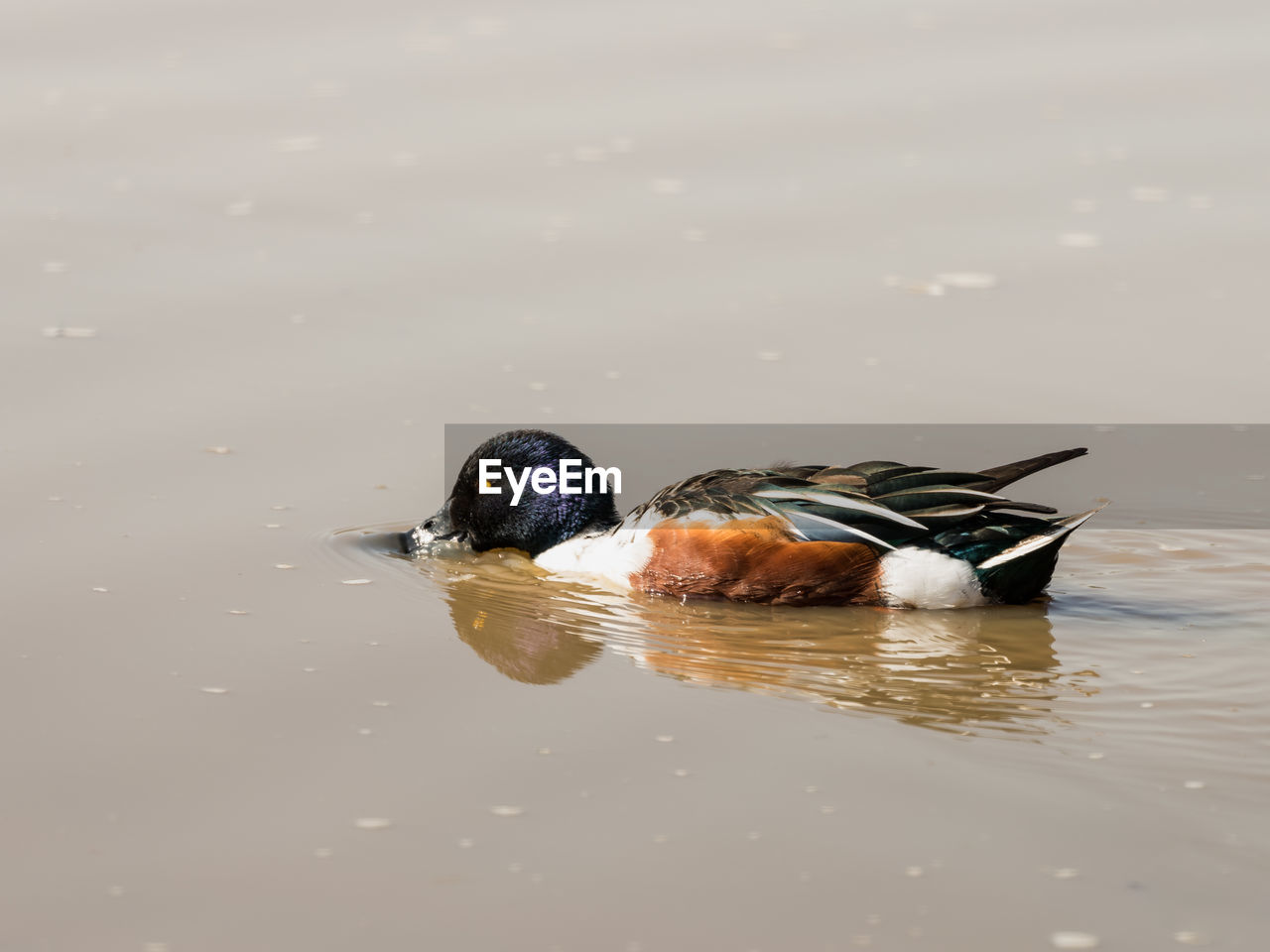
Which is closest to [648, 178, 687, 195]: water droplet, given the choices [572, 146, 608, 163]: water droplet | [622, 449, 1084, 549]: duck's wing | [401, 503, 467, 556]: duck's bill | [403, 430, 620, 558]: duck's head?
[572, 146, 608, 163]: water droplet

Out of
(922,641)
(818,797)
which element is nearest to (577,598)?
(922,641)

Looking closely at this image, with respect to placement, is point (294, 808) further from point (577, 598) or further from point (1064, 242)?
point (1064, 242)

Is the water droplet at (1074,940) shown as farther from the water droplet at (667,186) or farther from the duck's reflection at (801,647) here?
the water droplet at (667,186)

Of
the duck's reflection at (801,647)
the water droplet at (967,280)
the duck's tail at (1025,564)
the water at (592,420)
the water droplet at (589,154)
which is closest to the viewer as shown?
the water at (592,420)

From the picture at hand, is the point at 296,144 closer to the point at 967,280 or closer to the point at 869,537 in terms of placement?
the point at 967,280

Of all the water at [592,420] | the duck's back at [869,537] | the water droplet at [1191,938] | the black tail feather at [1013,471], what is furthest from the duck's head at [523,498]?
the water droplet at [1191,938]

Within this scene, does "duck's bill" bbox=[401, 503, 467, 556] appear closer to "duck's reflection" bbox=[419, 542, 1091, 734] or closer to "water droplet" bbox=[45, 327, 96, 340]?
"duck's reflection" bbox=[419, 542, 1091, 734]
